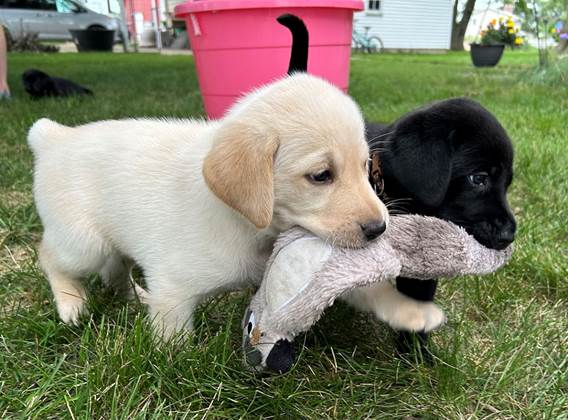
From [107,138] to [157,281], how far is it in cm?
65

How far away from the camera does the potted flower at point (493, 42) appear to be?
16125mm

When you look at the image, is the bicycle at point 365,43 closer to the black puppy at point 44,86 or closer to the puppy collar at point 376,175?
the black puppy at point 44,86

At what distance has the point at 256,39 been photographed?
392 centimetres

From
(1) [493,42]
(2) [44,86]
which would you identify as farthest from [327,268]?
(1) [493,42]

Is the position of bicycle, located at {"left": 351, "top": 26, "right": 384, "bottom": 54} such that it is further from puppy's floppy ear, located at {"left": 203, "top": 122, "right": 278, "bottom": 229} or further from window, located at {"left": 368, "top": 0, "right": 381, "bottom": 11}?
puppy's floppy ear, located at {"left": 203, "top": 122, "right": 278, "bottom": 229}

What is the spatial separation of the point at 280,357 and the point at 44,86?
258 inches

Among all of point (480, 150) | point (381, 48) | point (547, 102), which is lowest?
point (381, 48)

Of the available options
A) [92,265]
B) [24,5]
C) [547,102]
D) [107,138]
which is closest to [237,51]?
[107,138]

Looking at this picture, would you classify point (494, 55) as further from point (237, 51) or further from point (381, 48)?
point (237, 51)

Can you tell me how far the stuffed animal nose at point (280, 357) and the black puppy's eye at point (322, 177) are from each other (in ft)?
1.59

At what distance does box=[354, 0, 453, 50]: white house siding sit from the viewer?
91.7 ft

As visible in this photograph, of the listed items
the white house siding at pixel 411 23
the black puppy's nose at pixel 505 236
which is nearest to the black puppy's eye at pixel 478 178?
the black puppy's nose at pixel 505 236

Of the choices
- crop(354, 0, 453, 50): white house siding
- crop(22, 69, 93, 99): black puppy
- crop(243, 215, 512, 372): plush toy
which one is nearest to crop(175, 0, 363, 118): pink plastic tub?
crop(243, 215, 512, 372): plush toy

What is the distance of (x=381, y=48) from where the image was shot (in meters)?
26.6
